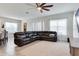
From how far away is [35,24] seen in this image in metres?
2.71

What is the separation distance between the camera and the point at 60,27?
2584 millimetres

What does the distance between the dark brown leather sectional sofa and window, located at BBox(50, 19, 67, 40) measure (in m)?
0.12

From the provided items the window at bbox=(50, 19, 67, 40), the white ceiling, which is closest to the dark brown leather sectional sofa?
the window at bbox=(50, 19, 67, 40)

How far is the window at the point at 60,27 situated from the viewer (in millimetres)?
2559

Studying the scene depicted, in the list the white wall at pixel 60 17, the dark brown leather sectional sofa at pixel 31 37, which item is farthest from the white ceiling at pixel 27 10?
the dark brown leather sectional sofa at pixel 31 37

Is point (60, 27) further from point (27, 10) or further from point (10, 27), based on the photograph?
point (10, 27)

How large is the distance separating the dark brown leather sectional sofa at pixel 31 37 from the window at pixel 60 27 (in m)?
0.12

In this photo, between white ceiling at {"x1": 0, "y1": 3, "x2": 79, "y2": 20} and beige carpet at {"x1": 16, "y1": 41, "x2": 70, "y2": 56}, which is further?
beige carpet at {"x1": 16, "y1": 41, "x2": 70, "y2": 56}

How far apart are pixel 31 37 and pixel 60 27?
883mm

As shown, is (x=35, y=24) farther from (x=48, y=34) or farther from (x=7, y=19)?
Result: (x=7, y=19)

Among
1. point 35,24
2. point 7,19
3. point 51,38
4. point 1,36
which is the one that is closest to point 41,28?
point 35,24

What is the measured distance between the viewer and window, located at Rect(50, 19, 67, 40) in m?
2.56

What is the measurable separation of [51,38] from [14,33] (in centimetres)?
109

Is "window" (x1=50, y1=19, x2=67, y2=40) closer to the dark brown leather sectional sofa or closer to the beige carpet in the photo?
the dark brown leather sectional sofa
